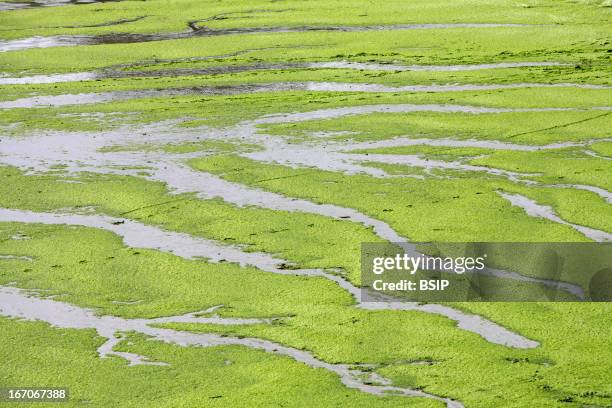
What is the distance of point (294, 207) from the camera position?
14656 millimetres

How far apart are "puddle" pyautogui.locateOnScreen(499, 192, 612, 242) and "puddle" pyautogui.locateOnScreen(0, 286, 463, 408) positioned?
15.5 feet

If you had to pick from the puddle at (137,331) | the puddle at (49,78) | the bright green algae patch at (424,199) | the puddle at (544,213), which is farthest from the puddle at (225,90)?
the puddle at (137,331)

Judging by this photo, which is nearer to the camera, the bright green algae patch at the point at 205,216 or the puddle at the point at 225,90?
the bright green algae patch at the point at 205,216

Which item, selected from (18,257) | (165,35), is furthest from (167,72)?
(18,257)

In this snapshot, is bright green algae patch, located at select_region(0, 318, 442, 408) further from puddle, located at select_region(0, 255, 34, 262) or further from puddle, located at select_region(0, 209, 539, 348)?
puddle, located at select_region(0, 255, 34, 262)

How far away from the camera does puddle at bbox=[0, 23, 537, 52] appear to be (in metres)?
31.2

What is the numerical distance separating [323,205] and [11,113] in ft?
34.7

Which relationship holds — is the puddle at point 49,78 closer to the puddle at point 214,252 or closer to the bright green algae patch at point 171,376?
the puddle at point 214,252

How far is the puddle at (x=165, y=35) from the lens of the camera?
→ 31.2m

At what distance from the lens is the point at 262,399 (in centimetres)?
891

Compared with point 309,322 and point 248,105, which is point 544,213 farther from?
point 248,105

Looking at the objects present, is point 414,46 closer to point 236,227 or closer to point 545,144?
point 545,144

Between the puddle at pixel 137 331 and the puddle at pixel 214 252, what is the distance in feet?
2.10

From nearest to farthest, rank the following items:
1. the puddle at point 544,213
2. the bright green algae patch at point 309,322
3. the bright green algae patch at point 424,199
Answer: the bright green algae patch at point 309,322, the puddle at point 544,213, the bright green algae patch at point 424,199
